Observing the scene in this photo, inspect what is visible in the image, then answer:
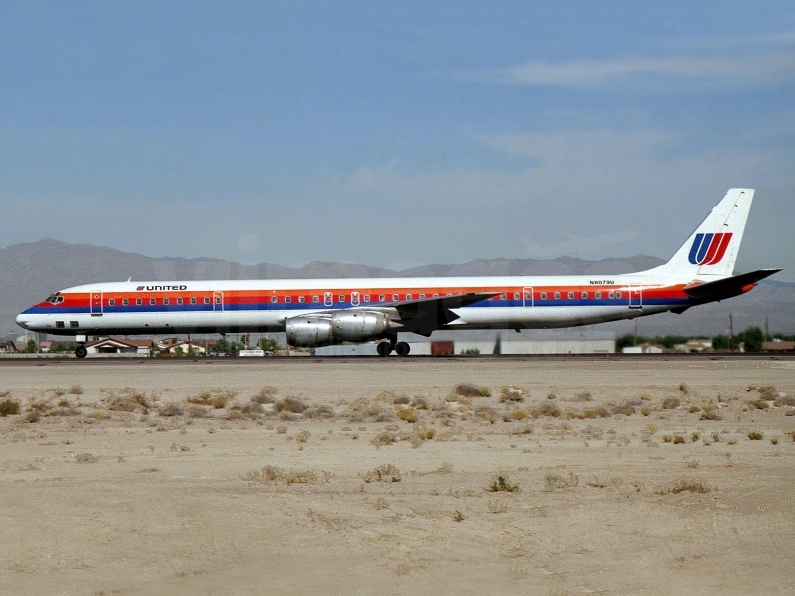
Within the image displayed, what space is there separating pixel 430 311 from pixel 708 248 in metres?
14.5

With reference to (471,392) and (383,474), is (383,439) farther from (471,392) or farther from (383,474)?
(471,392)

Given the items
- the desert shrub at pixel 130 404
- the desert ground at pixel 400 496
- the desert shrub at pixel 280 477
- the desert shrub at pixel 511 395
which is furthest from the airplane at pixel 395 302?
the desert shrub at pixel 280 477

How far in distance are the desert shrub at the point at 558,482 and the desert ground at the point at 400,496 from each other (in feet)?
0.12

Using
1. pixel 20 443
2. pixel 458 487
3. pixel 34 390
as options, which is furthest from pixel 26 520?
pixel 34 390

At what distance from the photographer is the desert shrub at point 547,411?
21859 millimetres

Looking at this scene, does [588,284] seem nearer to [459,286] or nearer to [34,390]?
[459,286]

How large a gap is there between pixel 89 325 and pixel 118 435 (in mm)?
26688

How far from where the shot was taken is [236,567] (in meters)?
8.98

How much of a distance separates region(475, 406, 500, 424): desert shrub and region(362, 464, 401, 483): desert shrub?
7304mm

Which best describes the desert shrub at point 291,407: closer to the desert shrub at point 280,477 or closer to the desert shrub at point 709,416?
the desert shrub at point 280,477

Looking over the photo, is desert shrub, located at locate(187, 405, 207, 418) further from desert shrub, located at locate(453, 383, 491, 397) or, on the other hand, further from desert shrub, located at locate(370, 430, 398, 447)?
desert shrub, located at locate(453, 383, 491, 397)

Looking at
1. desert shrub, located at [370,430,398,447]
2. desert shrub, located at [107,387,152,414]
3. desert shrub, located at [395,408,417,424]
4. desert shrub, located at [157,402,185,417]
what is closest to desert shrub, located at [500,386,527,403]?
desert shrub, located at [395,408,417,424]

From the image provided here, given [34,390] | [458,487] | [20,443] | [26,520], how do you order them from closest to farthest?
1. [26,520]
2. [458,487]
3. [20,443]
4. [34,390]

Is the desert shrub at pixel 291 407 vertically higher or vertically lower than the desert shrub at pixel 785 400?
higher
